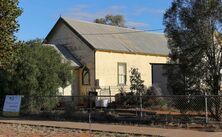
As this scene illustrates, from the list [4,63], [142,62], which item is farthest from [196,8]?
[142,62]

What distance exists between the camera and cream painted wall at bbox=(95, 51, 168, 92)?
107 ft

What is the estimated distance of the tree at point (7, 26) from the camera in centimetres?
1277

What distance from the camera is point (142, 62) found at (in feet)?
119

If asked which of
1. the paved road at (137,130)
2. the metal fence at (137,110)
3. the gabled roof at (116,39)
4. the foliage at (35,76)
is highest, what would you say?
the gabled roof at (116,39)

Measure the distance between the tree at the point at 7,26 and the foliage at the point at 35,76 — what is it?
11585 mm

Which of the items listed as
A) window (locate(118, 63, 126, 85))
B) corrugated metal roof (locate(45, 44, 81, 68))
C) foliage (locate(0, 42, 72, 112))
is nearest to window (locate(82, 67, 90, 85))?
corrugated metal roof (locate(45, 44, 81, 68))

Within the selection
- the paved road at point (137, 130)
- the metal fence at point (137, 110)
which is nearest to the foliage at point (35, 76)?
the metal fence at point (137, 110)

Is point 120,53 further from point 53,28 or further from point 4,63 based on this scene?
point 4,63

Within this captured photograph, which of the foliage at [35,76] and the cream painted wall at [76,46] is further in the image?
the cream painted wall at [76,46]

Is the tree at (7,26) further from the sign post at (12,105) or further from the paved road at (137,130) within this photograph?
the sign post at (12,105)

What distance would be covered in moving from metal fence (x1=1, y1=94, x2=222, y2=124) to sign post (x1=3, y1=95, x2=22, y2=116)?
49cm

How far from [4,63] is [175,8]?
8946 millimetres

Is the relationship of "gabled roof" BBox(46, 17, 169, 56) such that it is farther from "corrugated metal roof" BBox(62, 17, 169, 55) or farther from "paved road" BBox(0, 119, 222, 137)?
"paved road" BBox(0, 119, 222, 137)

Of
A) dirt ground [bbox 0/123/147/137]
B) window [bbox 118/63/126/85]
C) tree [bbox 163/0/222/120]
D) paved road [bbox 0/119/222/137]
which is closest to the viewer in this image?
paved road [bbox 0/119/222/137]
